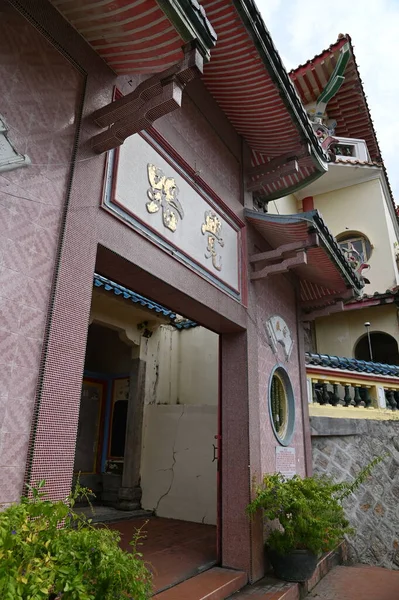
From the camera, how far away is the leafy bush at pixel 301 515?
4.35m

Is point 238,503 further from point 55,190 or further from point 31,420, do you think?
point 55,190

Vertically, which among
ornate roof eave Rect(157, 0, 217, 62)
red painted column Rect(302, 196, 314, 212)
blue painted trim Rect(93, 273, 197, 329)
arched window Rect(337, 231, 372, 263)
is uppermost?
red painted column Rect(302, 196, 314, 212)

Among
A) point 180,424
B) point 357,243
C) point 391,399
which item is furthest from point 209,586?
point 357,243

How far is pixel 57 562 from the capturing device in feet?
5.48

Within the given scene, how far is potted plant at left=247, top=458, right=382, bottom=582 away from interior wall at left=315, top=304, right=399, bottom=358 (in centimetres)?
646

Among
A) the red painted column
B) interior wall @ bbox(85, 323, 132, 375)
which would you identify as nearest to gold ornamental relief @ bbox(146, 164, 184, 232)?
interior wall @ bbox(85, 323, 132, 375)

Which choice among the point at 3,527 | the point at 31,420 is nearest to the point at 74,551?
the point at 3,527

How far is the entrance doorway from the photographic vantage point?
22.7 feet

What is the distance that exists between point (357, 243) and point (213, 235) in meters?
8.01

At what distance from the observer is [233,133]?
575cm

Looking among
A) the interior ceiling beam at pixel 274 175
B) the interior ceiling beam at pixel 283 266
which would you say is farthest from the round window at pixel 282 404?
the interior ceiling beam at pixel 274 175

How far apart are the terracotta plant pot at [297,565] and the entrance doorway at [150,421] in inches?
56.7

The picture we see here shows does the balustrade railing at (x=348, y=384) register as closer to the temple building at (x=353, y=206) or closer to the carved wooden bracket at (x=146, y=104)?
the temple building at (x=353, y=206)

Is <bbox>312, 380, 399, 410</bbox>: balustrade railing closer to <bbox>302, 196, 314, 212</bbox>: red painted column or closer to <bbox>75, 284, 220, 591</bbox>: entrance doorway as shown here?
<bbox>75, 284, 220, 591</bbox>: entrance doorway
